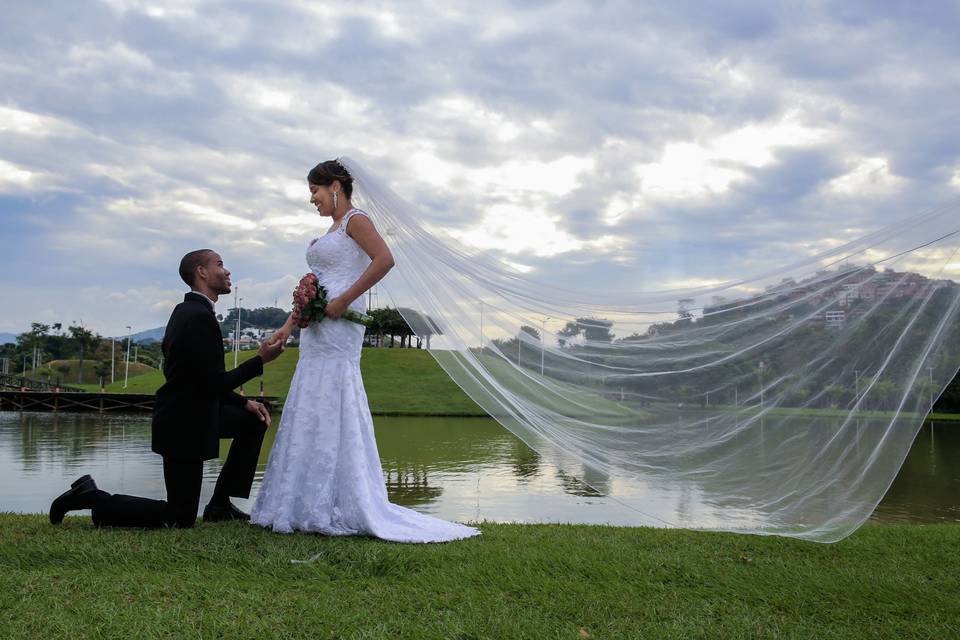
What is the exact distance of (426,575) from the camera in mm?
4055

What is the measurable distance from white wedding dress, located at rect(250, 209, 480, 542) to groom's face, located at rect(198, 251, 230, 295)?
71 cm

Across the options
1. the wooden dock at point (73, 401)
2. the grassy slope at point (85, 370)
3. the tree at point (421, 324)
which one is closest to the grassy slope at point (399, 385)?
the wooden dock at point (73, 401)

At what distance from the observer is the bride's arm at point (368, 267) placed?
511 cm

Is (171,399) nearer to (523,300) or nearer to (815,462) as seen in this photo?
(523,300)

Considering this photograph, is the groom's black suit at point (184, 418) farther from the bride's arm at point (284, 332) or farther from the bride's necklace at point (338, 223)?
the bride's necklace at point (338, 223)

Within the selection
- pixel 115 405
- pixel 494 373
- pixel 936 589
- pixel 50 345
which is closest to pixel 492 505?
pixel 494 373

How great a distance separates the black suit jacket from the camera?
16.1 ft

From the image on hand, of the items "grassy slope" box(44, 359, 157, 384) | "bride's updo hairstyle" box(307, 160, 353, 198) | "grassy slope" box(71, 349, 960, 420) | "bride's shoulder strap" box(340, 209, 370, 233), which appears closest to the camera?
"bride's shoulder strap" box(340, 209, 370, 233)

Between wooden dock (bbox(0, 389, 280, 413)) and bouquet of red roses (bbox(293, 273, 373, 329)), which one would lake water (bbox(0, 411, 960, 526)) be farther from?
wooden dock (bbox(0, 389, 280, 413))

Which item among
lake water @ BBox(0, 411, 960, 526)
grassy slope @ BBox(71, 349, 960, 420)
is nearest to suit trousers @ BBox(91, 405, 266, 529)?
lake water @ BBox(0, 411, 960, 526)

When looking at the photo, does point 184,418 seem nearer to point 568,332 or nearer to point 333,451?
point 333,451

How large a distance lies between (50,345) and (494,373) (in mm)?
104872

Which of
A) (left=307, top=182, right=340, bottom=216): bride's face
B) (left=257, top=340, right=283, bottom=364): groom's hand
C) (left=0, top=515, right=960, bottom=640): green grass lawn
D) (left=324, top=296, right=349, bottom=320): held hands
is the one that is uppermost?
(left=307, top=182, right=340, bottom=216): bride's face

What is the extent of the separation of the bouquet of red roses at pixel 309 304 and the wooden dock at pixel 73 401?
33556 millimetres
